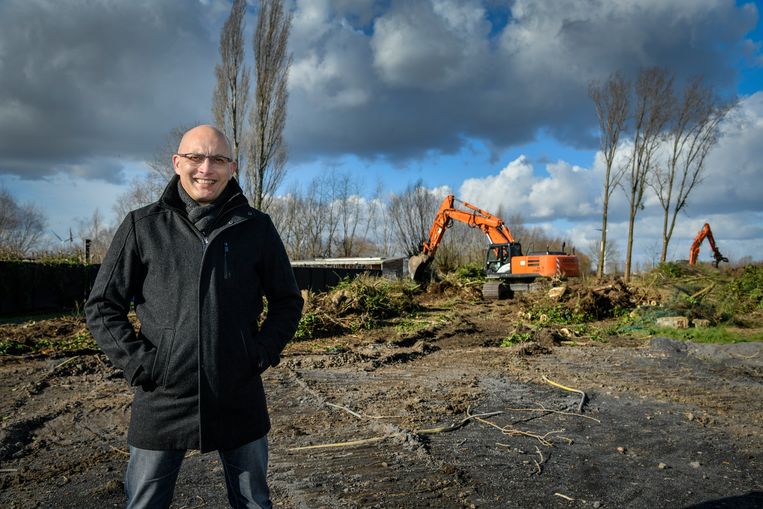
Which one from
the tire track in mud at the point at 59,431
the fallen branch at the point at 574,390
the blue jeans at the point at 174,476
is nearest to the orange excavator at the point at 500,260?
the fallen branch at the point at 574,390

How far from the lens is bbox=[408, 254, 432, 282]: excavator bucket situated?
20969mm

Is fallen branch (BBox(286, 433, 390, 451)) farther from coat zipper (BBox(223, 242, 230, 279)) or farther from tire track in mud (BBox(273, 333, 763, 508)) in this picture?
coat zipper (BBox(223, 242, 230, 279))

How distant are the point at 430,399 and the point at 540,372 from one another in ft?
7.18

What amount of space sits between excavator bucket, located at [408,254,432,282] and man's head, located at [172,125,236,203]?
18701mm

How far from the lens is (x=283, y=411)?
17.7ft

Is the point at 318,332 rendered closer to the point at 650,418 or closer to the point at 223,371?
the point at 650,418

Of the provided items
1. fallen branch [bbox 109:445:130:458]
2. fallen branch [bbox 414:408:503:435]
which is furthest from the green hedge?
fallen branch [bbox 414:408:503:435]

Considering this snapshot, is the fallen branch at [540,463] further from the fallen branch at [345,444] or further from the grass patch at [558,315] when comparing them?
the grass patch at [558,315]

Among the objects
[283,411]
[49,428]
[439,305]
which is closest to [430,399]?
[283,411]

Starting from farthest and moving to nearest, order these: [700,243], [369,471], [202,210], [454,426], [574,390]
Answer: [700,243] < [574,390] < [454,426] < [369,471] < [202,210]

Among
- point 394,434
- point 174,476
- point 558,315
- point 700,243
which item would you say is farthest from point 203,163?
point 700,243

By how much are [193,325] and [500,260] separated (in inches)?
752

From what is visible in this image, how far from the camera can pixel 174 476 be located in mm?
2191

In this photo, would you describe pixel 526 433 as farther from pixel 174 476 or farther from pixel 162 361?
pixel 162 361
